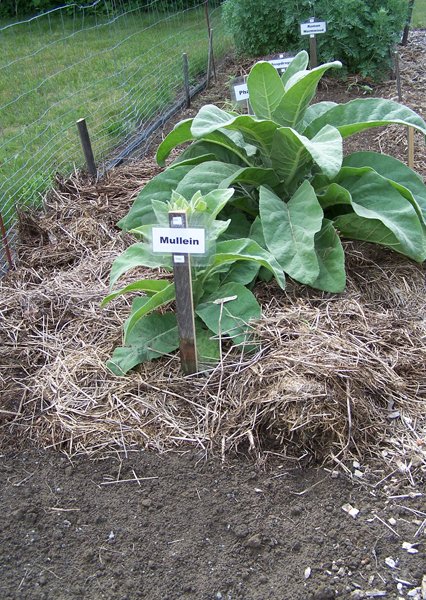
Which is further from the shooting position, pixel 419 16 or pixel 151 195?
pixel 419 16

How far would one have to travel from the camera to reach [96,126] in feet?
16.6

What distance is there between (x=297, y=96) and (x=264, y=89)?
0.17 metres

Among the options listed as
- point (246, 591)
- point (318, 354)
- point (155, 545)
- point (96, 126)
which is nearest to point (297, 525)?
point (246, 591)

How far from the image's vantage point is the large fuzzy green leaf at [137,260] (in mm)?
2379

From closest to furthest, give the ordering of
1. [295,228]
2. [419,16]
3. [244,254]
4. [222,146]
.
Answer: [244,254] < [295,228] < [222,146] < [419,16]

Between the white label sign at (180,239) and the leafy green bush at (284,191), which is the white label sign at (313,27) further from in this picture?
the white label sign at (180,239)

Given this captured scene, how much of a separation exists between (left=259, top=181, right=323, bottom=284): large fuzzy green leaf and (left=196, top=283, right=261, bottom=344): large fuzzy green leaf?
0.19m

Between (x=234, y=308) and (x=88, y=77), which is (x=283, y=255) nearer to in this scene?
(x=234, y=308)

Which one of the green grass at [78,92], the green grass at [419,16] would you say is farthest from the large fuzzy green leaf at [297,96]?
the green grass at [419,16]

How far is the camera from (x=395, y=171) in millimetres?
2932

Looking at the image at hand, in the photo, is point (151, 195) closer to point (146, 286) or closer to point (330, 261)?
point (146, 286)

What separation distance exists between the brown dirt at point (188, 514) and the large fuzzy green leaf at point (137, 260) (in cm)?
37

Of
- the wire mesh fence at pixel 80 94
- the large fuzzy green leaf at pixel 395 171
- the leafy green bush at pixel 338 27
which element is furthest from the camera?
the leafy green bush at pixel 338 27

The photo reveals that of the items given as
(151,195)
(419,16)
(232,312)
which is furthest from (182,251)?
(419,16)
